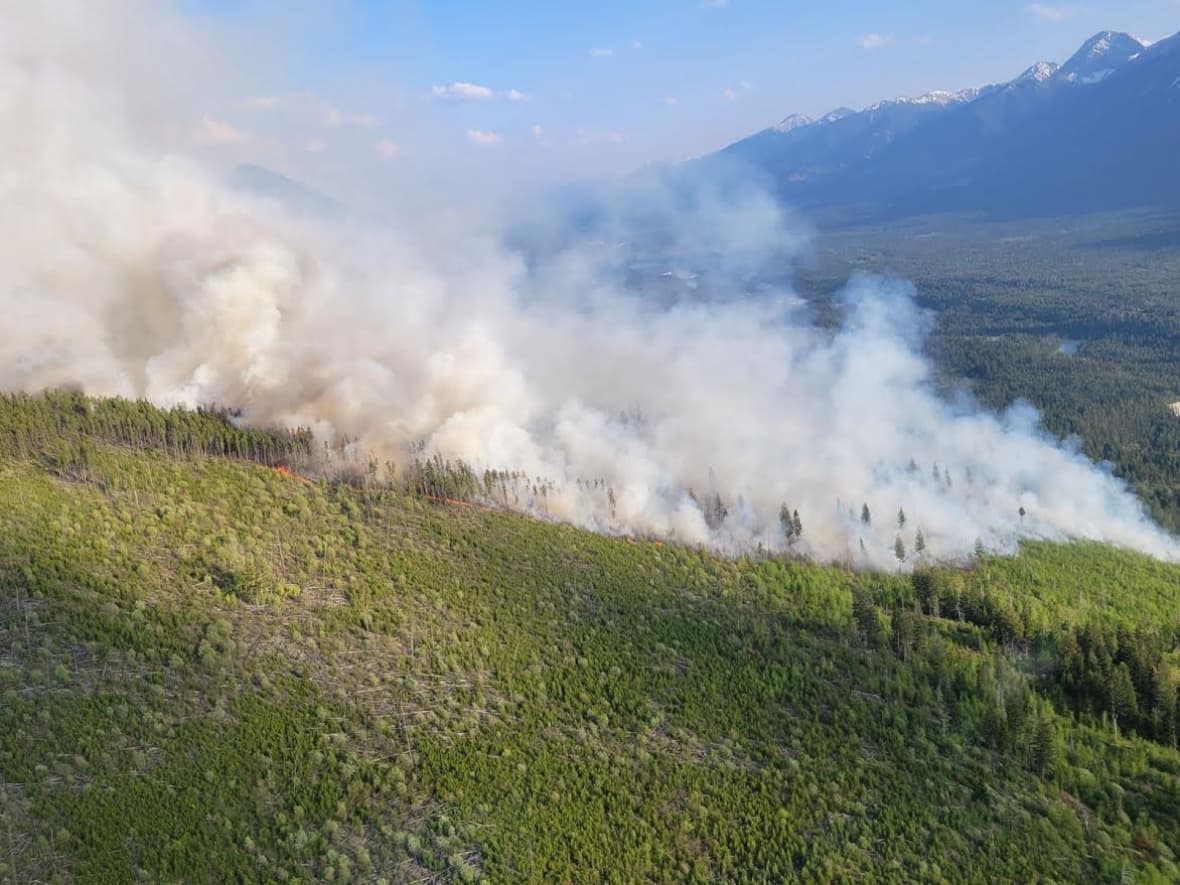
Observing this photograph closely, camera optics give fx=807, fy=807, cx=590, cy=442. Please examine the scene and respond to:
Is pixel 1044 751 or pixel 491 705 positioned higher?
pixel 491 705

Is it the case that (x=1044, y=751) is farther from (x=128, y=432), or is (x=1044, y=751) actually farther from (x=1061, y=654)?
(x=128, y=432)

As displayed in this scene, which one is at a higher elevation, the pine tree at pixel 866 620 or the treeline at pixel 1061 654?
the pine tree at pixel 866 620

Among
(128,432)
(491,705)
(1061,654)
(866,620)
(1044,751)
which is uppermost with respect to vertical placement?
(128,432)

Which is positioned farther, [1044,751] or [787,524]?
[787,524]

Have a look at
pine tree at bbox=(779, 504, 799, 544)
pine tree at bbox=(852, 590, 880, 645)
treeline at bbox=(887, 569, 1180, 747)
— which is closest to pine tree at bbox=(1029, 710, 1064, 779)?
treeline at bbox=(887, 569, 1180, 747)

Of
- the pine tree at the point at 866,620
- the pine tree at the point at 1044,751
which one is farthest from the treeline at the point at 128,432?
the pine tree at the point at 1044,751

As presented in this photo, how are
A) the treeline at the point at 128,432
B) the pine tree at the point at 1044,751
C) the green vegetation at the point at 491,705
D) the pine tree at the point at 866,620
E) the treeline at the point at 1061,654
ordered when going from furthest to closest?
the treeline at the point at 128,432 < the pine tree at the point at 866,620 < the treeline at the point at 1061,654 < the pine tree at the point at 1044,751 < the green vegetation at the point at 491,705

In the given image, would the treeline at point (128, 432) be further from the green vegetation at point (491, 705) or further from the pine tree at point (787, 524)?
the pine tree at point (787, 524)

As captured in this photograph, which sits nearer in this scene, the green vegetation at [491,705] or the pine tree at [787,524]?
the green vegetation at [491,705]

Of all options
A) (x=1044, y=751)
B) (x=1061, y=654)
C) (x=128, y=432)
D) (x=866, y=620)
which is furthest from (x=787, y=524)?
(x=128, y=432)
